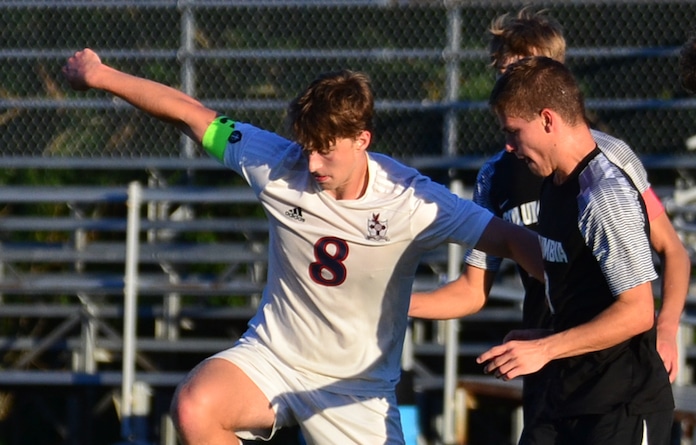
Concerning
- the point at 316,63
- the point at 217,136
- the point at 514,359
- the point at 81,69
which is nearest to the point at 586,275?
the point at 514,359

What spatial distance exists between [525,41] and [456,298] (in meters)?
0.90

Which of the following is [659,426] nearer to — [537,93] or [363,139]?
[537,93]

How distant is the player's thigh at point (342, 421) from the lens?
403 centimetres

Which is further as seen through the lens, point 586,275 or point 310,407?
point 310,407

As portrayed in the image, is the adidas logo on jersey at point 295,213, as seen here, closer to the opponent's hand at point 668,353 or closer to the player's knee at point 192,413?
the player's knee at point 192,413

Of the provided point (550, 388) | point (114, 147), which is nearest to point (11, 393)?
point (114, 147)

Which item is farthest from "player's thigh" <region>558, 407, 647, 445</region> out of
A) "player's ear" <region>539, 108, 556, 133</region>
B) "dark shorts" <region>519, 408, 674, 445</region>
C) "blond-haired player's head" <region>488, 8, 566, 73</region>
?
"blond-haired player's head" <region>488, 8, 566, 73</region>

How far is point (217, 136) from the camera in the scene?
4043 millimetres

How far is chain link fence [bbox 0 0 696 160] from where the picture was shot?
28.7 feet

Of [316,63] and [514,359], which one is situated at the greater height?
[316,63]

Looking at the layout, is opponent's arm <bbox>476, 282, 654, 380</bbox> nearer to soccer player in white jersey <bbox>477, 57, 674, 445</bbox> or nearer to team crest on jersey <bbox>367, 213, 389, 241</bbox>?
soccer player in white jersey <bbox>477, 57, 674, 445</bbox>

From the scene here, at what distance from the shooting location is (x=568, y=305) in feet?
11.0

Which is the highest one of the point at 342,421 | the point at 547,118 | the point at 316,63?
the point at 316,63

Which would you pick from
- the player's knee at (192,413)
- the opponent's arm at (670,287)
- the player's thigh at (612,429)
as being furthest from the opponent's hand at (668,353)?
the player's knee at (192,413)
